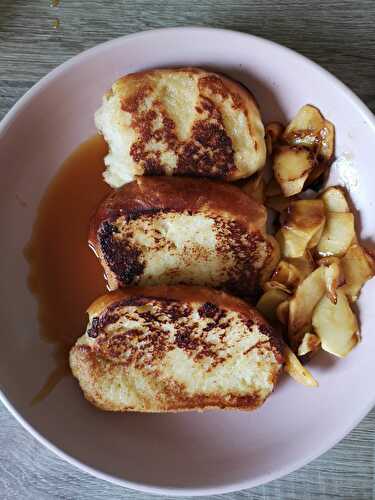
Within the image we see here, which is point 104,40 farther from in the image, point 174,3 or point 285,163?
point 285,163

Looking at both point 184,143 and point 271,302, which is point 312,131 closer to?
point 184,143

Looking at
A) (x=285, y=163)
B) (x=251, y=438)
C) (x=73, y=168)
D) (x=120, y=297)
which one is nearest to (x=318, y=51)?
(x=285, y=163)

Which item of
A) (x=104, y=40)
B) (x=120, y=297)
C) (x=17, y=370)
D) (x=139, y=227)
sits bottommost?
(x=17, y=370)

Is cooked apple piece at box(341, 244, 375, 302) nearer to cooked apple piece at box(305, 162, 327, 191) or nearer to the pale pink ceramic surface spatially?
the pale pink ceramic surface

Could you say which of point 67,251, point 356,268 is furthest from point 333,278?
point 67,251

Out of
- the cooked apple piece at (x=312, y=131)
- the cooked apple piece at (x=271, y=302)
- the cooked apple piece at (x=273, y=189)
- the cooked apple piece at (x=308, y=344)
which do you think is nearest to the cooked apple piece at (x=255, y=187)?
the cooked apple piece at (x=273, y=189)

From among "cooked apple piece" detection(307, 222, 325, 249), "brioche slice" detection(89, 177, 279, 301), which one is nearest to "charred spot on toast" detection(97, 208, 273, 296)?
"brioche slice" detection(89, 177, 279, 301)
